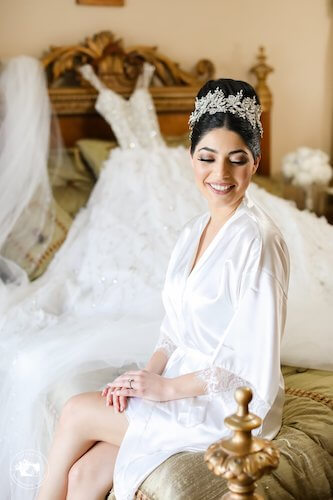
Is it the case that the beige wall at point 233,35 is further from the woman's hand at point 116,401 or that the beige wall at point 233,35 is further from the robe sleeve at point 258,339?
the robe sleeve at point 258,339

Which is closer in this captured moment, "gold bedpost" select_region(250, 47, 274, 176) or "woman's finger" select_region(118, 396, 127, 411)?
"woman's finger" select_region(118, 396, 127, 411)

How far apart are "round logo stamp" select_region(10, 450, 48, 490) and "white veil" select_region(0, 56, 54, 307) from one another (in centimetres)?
87

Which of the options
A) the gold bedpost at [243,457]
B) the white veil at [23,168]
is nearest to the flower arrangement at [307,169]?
the white veil at [23,168]

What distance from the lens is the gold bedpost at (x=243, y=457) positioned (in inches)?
37.9

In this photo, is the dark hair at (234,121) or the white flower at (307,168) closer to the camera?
the dark hair at (234,121)

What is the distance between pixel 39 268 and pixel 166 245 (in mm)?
543

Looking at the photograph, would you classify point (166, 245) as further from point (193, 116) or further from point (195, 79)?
point (195, 79)

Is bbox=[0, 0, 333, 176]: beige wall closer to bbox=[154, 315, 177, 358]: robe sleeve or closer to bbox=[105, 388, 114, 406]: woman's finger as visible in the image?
bbox=[154, 315, 177, 358]: robe sleeve

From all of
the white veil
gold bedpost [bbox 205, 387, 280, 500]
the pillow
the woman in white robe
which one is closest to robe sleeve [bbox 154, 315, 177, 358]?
the woman in white robe

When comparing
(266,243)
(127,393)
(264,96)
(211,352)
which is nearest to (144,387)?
(127,393)

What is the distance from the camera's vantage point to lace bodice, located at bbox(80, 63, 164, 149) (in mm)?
3287

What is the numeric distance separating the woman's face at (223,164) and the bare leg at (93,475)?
0.64 m

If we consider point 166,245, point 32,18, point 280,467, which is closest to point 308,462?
point 280,467

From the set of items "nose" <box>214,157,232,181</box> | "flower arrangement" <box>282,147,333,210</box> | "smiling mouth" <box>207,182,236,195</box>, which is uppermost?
"nose" <box>214,157,232,181</box>
